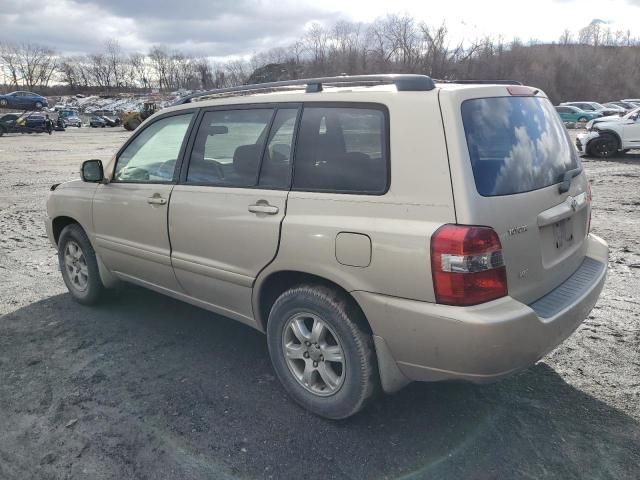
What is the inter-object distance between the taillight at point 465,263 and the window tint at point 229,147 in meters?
1.32

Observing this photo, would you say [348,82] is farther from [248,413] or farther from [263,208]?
[248,413]

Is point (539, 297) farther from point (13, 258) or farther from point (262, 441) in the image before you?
point (13, 258)

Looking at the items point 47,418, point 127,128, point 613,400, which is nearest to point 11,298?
point 47,418

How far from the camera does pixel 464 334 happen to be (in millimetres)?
2322

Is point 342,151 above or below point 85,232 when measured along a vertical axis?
above

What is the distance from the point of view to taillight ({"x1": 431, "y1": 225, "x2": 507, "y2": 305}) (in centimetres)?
231

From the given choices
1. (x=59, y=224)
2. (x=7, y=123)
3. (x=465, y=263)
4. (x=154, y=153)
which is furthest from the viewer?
(x=7, y=123)

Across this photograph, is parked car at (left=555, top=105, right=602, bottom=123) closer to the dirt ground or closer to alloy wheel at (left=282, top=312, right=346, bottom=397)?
the dirt ground

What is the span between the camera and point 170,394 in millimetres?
3225

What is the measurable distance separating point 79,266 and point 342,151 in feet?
10.0

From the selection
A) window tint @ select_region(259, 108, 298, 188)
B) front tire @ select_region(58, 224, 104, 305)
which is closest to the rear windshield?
window tint @ select_region(259, 108, 298, 188)

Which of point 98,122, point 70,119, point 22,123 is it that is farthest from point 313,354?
point 70,119

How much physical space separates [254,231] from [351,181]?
0.68m

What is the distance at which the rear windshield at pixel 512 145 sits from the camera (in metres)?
2.48
